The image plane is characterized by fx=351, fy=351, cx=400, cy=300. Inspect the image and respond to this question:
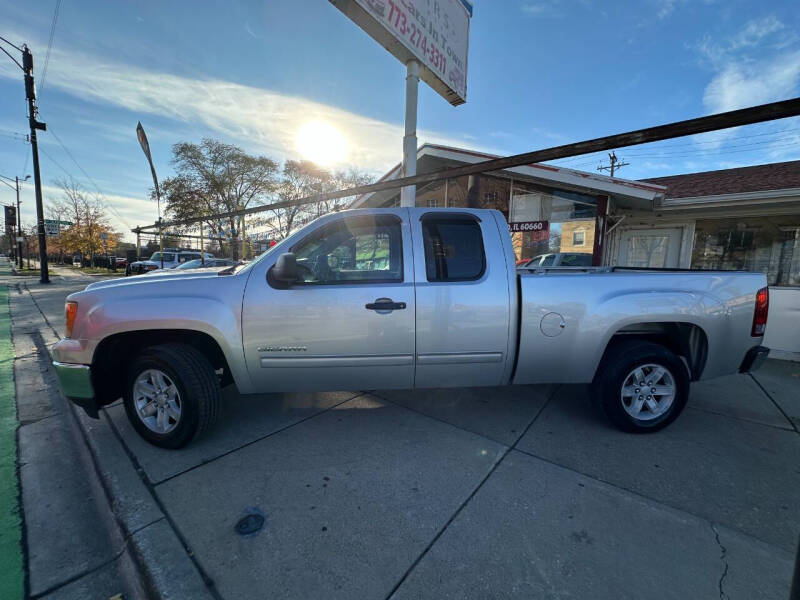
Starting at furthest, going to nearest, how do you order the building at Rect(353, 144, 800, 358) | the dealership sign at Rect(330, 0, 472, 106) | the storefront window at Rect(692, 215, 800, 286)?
the storefront window at Rect(692, 215, 800, 286) < the building at Rect(353, 144, 800, 358) < the dealership sign at Rect(330, 0, 472, 106)

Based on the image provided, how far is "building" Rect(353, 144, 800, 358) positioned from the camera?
7.11m

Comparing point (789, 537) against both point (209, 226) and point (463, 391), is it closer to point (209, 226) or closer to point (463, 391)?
point (463, 391)

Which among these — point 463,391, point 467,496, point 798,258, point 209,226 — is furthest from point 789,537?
point 209,226

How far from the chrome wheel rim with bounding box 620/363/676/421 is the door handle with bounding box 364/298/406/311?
83.0 inches

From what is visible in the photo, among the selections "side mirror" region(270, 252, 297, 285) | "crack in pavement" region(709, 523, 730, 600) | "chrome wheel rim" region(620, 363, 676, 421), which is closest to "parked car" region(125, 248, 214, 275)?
"side mirror" region(270, 252, 297, 285)

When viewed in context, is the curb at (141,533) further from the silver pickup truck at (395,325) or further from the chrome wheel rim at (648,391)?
the chrome wheel rim at (648,391)

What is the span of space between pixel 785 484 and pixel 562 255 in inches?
300

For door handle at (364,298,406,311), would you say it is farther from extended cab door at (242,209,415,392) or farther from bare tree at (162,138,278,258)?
bare tree at (162,138,278,258)

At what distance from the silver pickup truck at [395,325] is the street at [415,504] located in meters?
0.47

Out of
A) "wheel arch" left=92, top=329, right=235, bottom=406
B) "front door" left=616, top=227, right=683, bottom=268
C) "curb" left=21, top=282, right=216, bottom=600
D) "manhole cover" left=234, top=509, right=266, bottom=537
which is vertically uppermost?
"front door" left=616, top=227, right=683, bottom=268

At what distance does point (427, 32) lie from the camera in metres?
6.67

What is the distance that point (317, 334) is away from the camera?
2770 mm

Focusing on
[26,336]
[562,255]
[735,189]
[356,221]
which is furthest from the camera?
[562,255]

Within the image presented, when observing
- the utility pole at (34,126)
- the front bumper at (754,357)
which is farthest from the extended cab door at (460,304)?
the utility pole at (34,126)
